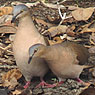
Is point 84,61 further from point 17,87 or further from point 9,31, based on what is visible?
point 9,31

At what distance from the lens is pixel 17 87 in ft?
19.3

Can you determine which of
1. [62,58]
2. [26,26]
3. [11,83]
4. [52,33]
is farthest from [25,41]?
[52,33]

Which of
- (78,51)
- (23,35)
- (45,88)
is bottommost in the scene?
(45,88)

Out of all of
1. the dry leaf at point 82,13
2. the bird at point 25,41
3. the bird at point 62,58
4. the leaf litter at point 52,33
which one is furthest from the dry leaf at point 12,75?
the dry leaf at point 82,13

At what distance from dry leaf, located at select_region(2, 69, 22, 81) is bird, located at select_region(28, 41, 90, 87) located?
0.64m

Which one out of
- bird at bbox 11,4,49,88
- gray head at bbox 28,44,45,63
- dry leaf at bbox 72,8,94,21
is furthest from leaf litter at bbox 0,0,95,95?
gray head at bbox 28,44,45,63

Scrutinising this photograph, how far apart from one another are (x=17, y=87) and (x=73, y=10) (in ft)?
10.1

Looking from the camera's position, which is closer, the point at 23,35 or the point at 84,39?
the point at 23,35

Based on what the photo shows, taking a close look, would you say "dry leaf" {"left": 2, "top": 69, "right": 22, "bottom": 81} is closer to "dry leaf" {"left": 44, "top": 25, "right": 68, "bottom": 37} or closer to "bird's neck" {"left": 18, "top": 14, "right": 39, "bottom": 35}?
"bird's neck" {"left": 18, "top": 14, "right": 39, "bottom": 35}

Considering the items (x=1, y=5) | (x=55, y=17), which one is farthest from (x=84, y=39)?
(x=1, y=5)

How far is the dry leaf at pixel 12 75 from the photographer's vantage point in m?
6.04

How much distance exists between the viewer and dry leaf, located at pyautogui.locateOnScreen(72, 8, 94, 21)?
7841mm

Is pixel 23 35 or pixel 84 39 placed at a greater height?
pixel 23 35

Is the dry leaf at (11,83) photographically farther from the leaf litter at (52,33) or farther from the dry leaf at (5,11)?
the dry leaf at (5,11)
